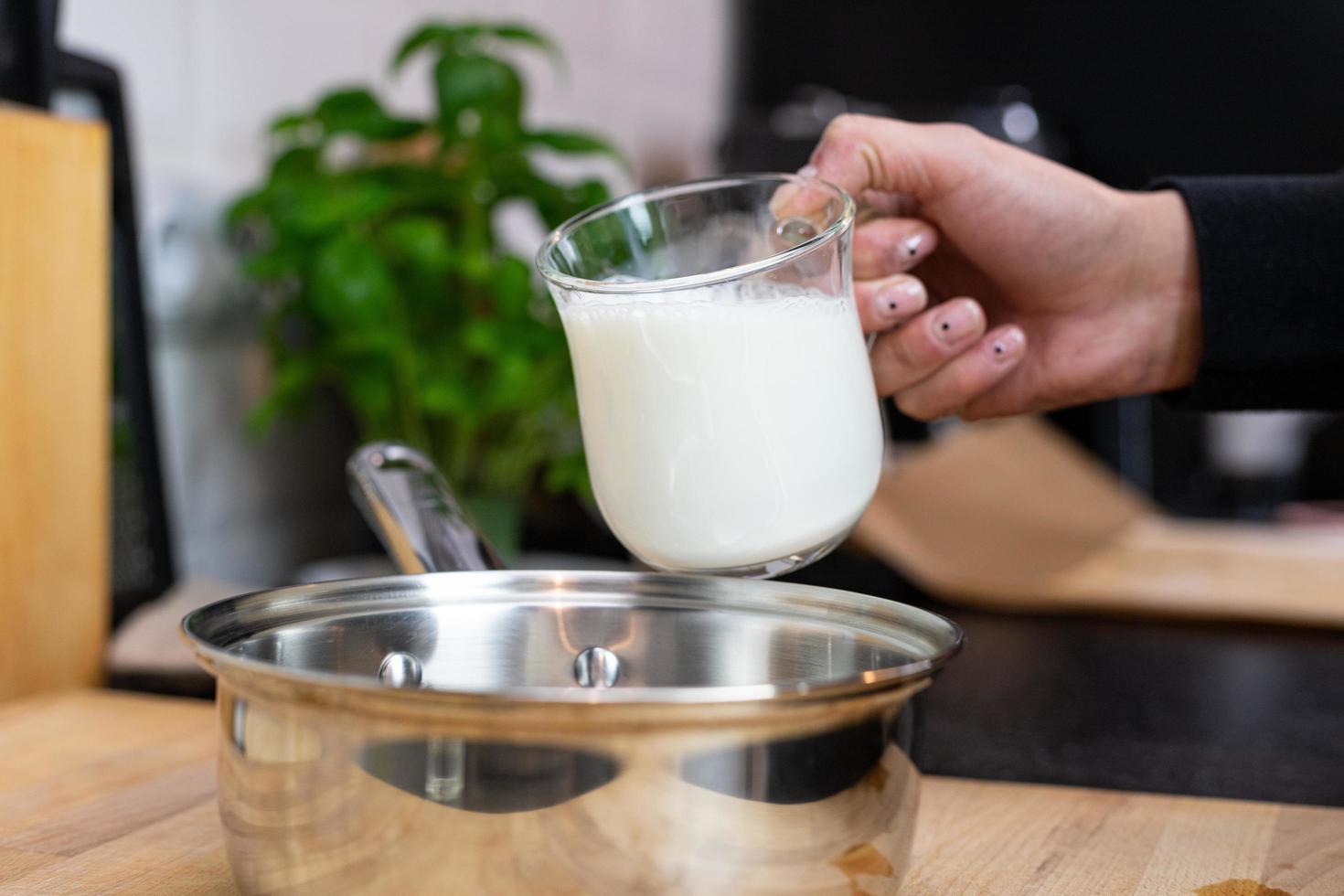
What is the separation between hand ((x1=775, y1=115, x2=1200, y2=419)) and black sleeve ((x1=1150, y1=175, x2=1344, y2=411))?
0.16 feet

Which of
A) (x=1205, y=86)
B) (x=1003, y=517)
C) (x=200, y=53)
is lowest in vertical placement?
(x=1003, y=517)

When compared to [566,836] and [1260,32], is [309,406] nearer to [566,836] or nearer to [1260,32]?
[566,836]

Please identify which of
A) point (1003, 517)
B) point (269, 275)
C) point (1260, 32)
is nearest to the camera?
point (269, 275)

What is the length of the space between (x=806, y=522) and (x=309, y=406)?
75cm

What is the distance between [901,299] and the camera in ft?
2.10

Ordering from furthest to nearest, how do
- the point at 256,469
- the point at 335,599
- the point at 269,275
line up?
the point at 256,469
the point at 269,275
the point at 335,599

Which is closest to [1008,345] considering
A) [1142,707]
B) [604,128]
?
[1142,707]

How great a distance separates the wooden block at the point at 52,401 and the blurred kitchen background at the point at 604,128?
0.18ft

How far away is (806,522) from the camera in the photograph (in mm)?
492

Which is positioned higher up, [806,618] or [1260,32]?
[1260,32]

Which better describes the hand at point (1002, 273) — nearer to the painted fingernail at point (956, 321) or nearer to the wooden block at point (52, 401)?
the painted fingernail at point (956, 321)

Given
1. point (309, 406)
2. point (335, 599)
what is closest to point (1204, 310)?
point (335, 599)

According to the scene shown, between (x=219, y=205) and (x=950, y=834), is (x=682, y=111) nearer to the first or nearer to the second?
(x=219, y=205)

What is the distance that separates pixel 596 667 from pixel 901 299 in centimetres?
24
